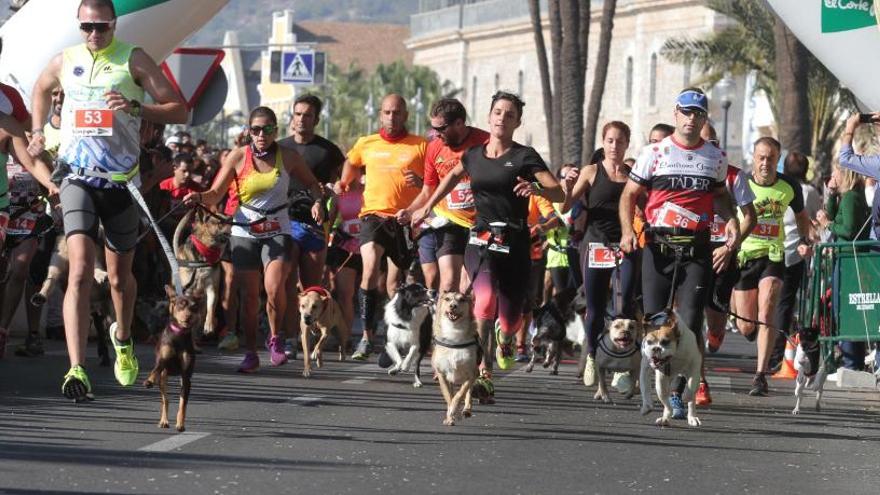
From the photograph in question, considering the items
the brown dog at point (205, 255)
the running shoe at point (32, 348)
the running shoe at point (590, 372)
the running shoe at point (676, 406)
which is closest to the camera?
the running shoe at point (676, 406)

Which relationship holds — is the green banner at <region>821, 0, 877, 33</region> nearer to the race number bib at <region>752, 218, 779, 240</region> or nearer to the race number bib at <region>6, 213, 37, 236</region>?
the race number bib at <region>752, 218, 779, 240</region>

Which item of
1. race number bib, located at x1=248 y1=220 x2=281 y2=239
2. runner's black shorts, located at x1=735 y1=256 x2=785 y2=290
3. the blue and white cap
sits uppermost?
the blue and white cap

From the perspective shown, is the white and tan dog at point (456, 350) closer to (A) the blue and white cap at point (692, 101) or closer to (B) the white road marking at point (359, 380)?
(A) the blue and white cap at point (692, 101)

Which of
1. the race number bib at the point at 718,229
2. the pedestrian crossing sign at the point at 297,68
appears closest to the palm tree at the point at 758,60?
the pedestrian crossing sign at the point at 297,68

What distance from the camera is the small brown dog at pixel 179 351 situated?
11148 millimetres

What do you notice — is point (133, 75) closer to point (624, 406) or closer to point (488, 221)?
point (488, 221)

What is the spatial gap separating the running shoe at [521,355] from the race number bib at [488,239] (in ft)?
18.9

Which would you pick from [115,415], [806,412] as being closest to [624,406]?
[806,412]

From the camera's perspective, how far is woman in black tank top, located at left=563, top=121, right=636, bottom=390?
15.2 meters

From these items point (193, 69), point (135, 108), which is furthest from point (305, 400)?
point (193, 69)

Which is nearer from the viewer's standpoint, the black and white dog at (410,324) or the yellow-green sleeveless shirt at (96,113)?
the yellow-green sleeveless shirt at (96,113)

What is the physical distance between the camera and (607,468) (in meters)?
10.6

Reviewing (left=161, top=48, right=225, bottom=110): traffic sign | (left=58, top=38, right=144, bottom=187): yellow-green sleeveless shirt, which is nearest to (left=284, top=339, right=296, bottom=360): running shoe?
(left=58, top=38, right=144, bottom=187): yellow-green sleeveless shirt

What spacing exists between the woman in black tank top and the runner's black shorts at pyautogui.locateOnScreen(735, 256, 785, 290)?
62.5 inches
